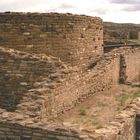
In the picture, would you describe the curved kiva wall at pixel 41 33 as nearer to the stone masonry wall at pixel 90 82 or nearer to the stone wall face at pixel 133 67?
the stone masonry wall at pixel 90 82

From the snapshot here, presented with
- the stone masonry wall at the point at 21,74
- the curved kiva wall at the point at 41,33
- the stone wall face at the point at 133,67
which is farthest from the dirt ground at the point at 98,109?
the stone wall face at the point at 133,67

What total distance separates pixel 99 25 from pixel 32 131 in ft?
27.3

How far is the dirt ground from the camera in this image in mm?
9118

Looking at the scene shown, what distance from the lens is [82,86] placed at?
11336 mm

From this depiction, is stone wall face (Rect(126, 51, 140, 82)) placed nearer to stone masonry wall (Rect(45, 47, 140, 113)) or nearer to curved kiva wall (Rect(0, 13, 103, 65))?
stone masonry wall (Rect(45, 47, 140, 113))

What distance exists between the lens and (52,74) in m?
10.2

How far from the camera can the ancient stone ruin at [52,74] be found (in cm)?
727

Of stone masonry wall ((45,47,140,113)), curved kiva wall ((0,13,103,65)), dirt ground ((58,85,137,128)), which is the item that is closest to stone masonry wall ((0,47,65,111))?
stone masonry wall ((45,47,140,113))

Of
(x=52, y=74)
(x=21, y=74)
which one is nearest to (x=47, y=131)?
(x=52, y=74)

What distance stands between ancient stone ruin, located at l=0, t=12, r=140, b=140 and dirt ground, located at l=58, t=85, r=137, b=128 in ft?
0.66

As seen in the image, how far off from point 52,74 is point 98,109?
149cm

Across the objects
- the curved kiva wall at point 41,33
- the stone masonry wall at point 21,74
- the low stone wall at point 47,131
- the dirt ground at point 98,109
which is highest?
the curved kiva wall at point 41,33

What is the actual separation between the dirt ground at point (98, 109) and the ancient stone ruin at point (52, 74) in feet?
0.66

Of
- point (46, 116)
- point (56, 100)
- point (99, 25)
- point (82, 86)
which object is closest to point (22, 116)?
point (46, 116)
